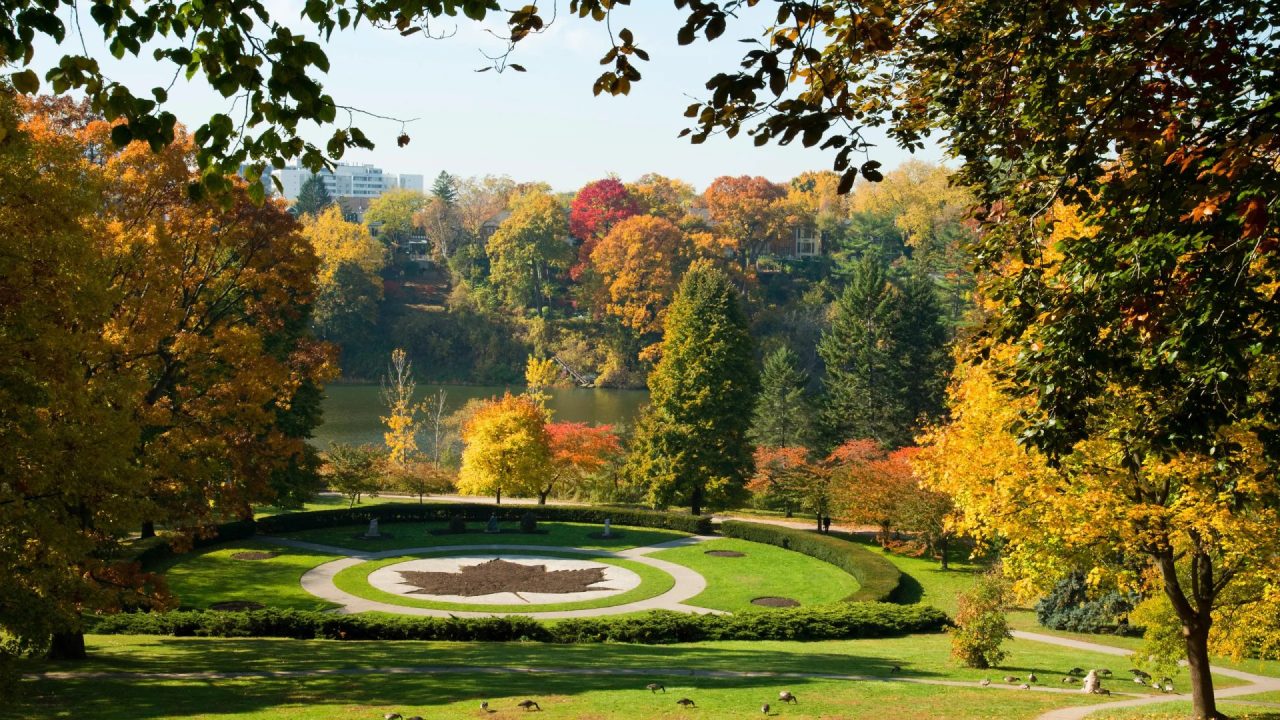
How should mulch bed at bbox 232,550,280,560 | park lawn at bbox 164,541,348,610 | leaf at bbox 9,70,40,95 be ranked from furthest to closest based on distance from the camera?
1. mulch bed at bbox 232,550,280,560
2. park lawn at bbox 164,541,348,610
3. leaf at bbox 9,70,40,95

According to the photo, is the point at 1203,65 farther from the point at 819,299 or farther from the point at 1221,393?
the point at 819,299

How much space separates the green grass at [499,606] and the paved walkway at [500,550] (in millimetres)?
221

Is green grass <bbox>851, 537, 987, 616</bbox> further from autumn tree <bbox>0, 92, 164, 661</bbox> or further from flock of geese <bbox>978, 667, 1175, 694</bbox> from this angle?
autumn tree <bbox>0, 92, 164, 661</bbox>

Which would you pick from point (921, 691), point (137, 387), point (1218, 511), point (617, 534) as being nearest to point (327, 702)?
point (137, 387)

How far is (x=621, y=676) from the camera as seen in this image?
1571 cm

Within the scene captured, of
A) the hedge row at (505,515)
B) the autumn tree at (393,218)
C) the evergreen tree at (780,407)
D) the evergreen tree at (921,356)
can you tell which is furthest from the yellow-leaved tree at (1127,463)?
the autumn tree at (393,218)

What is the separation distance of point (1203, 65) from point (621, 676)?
1185 centimetres

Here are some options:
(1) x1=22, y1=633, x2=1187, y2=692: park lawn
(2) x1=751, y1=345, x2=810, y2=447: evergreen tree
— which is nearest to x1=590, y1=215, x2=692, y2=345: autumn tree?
(2) x1=751, y1=345, x2=810, y2=447: evergreen tree

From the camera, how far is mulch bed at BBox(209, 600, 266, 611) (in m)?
24.7

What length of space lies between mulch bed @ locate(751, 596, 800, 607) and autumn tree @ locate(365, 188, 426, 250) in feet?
279

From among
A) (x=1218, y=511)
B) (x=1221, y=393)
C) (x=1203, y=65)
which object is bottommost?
(x=1218, y=511)

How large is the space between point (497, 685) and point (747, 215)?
82473mm

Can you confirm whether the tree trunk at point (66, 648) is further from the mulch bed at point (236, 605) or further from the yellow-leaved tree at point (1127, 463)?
the yellow-leaved tree at point (1127, 463)

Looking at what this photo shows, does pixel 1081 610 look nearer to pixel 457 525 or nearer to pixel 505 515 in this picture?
pixel 457 525
